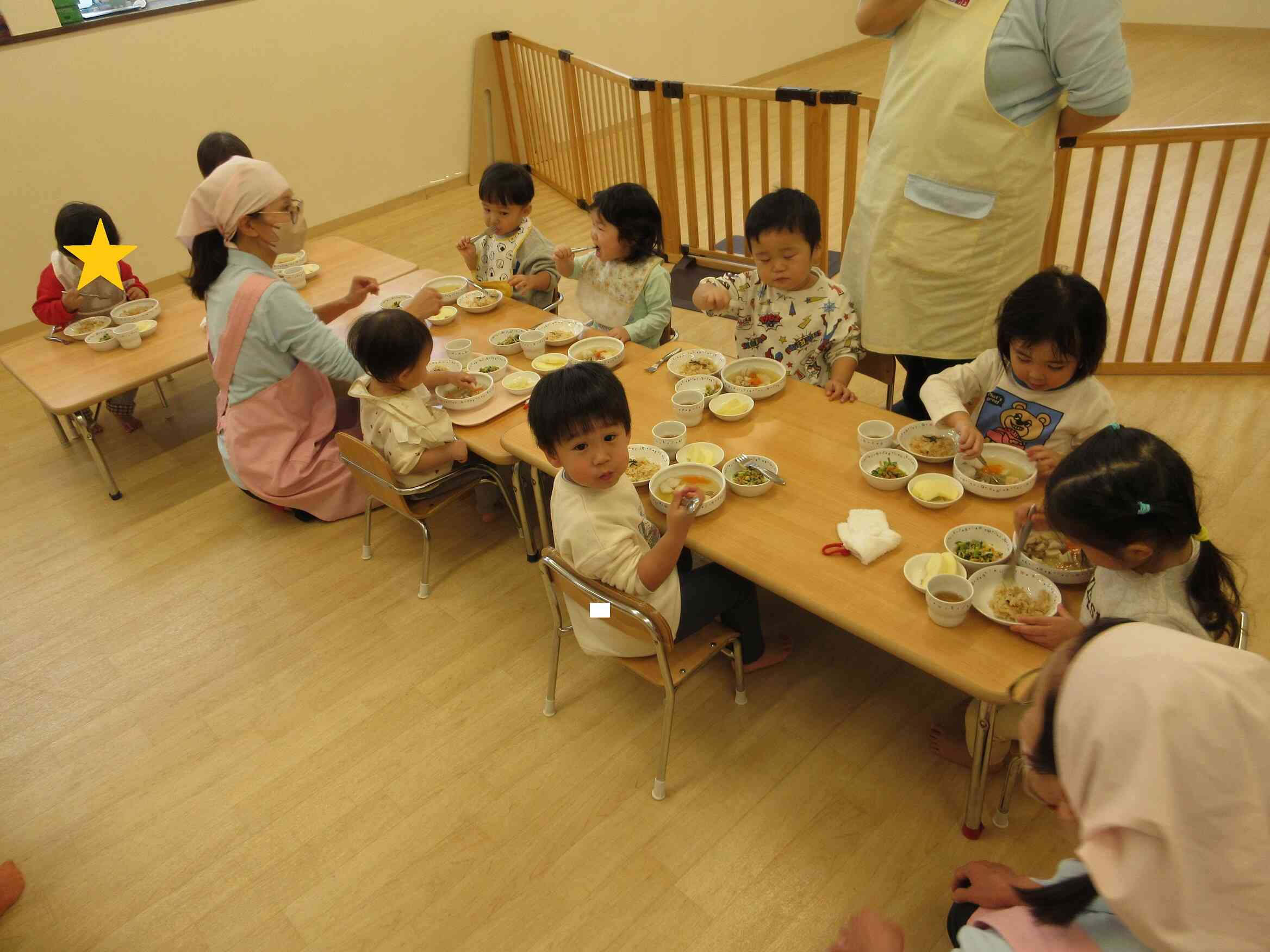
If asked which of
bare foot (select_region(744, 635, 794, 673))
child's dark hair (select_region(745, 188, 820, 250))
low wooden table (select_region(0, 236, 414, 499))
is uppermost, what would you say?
child's dark hair (select_region(745, 188, 820, 250))

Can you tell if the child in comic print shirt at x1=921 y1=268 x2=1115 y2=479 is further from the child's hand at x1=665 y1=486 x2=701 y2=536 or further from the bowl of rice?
the child's hand at x1=665 y1=486 x2=701 y2=536

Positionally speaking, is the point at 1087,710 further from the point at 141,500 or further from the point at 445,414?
the point at 141,500

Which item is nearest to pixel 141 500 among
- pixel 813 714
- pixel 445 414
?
pixel 445 414

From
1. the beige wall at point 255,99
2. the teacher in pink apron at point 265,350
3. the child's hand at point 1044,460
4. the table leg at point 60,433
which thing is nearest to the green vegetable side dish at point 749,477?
the child's hand at point 1044,460

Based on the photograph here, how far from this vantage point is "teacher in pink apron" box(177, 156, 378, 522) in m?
2.95

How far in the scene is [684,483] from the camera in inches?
85.1

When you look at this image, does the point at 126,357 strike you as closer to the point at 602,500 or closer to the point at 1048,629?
the point at 602,500

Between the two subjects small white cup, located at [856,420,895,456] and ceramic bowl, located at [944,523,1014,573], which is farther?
small white cup, located at [856,420,895,456]

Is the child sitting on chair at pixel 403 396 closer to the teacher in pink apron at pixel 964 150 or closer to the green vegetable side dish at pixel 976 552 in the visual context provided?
the teacher in pink apron at pixel 964 150

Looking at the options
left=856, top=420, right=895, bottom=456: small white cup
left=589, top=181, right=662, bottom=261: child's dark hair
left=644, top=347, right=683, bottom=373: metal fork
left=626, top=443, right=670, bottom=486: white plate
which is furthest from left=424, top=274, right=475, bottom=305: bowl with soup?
left=856, top=420, right=895, bottom=456: small white cup

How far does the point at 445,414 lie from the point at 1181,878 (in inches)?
88.9

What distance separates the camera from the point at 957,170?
7.59ft

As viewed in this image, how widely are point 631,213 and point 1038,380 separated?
1.52 metres

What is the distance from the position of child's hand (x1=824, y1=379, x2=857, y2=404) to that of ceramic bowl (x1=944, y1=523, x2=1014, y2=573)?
63 cm
